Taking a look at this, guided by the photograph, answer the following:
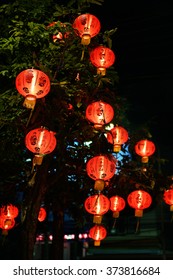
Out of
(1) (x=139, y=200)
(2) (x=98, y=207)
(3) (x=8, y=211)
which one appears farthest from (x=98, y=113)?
(3) (x=8, y=211)

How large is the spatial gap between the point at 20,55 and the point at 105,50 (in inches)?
72.0

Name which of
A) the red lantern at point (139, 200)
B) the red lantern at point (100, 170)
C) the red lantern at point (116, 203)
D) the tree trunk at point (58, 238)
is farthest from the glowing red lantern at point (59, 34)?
the tree trunk at point (58, 238)

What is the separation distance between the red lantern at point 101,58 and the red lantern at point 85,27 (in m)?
0.48

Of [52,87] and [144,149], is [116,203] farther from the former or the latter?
[52,87]

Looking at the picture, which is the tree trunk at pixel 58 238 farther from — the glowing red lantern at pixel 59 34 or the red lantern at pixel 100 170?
the glowing red lantern at pixel 59 34

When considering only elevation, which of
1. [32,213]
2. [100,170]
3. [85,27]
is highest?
[85,27]

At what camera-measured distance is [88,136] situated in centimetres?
747

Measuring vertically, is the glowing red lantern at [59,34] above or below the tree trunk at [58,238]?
above

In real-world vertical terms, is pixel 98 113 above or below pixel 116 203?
above

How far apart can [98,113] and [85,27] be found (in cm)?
175

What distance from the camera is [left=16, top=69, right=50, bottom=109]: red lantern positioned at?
6.14 meters

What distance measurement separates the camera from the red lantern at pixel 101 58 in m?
7.67

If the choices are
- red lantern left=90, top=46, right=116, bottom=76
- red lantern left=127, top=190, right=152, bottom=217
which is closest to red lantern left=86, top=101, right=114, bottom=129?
red lantern left=90, top=46, right=116, bottom=76

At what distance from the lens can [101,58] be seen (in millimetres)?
7668
